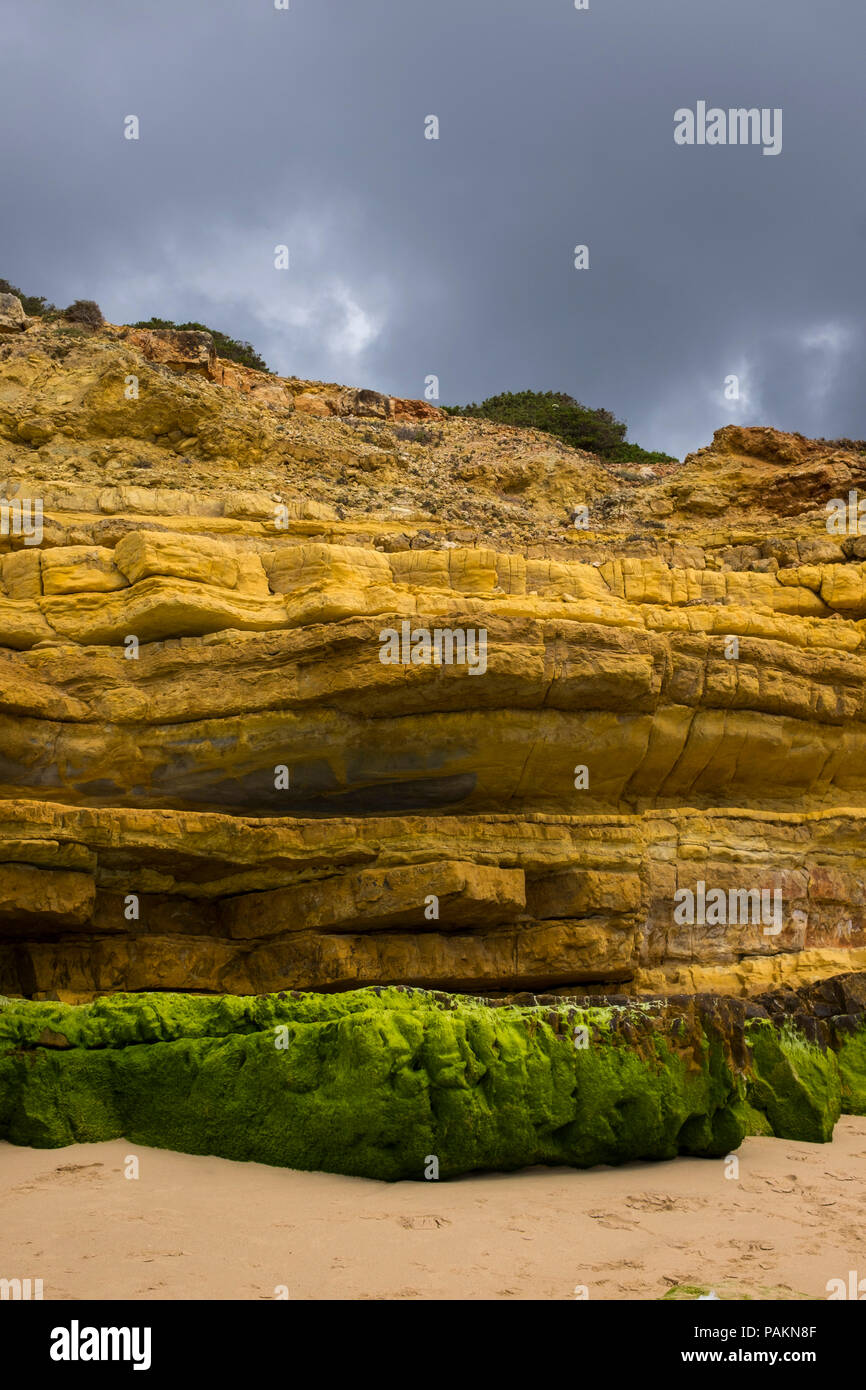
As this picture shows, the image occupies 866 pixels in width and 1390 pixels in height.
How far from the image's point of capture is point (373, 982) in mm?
12062

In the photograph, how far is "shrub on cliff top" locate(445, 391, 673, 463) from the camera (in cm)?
3919

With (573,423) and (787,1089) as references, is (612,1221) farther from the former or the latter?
(573,423)

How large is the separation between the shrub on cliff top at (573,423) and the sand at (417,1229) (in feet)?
109

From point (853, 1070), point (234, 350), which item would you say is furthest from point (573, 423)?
point (853, 1070)

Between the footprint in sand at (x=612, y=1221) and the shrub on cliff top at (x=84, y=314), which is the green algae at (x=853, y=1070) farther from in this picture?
the shrub on cliff top at (x=84, y=314)

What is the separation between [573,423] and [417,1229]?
37.8 m

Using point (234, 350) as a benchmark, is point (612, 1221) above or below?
below

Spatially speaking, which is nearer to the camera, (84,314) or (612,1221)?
(612,1221)

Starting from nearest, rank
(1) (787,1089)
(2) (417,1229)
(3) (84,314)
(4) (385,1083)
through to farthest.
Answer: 1. (2) (417,1229)
2. (4) (385,1083)
3. (1) (787,1089)
4. (3) (84,314)

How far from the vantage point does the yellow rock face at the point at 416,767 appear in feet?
39.6

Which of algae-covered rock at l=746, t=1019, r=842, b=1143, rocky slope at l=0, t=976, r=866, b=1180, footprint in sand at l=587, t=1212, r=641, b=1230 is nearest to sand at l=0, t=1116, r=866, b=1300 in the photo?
footprint in sand at l=587, t=1212, r=641, b=1230

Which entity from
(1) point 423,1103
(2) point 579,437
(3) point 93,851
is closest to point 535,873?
(3) point 93,851

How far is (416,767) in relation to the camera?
41.9 ft
